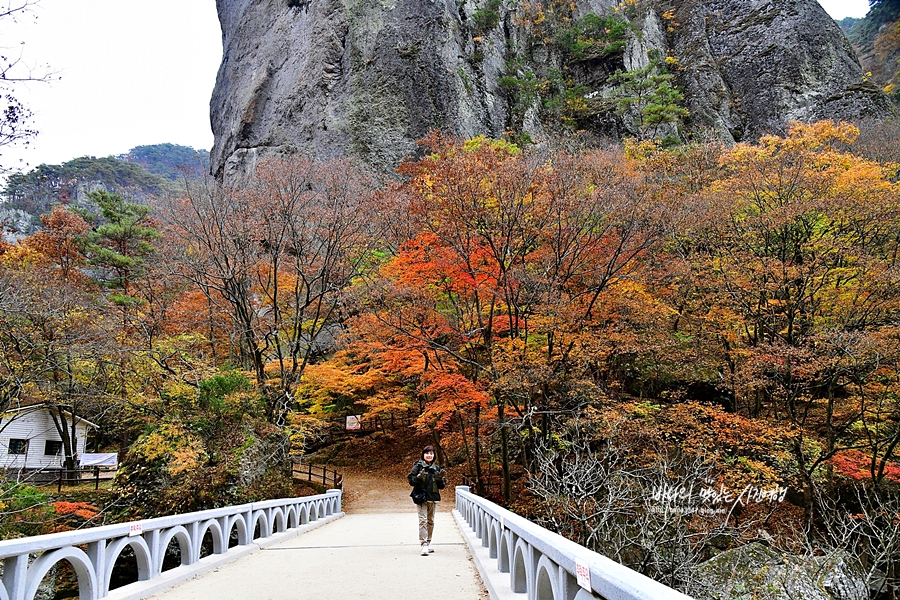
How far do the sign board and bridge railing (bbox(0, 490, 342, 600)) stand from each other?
300cm

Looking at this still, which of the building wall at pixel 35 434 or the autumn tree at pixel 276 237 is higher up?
the autumn tree at pixel 276 237

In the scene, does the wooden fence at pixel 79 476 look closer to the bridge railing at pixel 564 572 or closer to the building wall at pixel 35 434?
the building wall at pixel 35 434

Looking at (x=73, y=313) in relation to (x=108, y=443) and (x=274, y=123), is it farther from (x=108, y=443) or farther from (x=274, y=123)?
(x=274, y=123)

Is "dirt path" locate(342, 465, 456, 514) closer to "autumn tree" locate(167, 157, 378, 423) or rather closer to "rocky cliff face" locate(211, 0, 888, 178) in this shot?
"autumn tree" locate(167, 157, 378, 423)

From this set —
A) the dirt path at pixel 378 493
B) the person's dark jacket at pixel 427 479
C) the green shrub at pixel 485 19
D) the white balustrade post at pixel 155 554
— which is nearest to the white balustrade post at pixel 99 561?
the white balustrade post at pixel 155 554

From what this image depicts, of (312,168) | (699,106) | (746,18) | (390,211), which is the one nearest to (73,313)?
(312,168)

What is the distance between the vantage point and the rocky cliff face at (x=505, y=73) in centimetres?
3206

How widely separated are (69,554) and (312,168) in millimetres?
14959

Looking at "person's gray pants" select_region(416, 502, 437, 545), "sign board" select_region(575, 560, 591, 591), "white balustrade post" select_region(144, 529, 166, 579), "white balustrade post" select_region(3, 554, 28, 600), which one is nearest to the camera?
"sign board" select_region(575, 560, 591, 591)

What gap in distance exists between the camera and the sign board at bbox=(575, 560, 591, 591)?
205 centimetres

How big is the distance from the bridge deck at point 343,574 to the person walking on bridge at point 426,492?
244 mm

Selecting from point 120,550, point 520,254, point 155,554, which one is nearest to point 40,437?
point 520,254

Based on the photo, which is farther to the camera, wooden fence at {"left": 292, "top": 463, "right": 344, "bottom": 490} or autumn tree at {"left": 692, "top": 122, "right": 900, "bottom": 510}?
wooden fence at {"left": 292, "top": 463, "right": 344, "bottom": 490}

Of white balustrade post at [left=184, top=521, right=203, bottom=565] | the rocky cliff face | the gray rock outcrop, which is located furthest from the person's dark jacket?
the rocky cliff face
